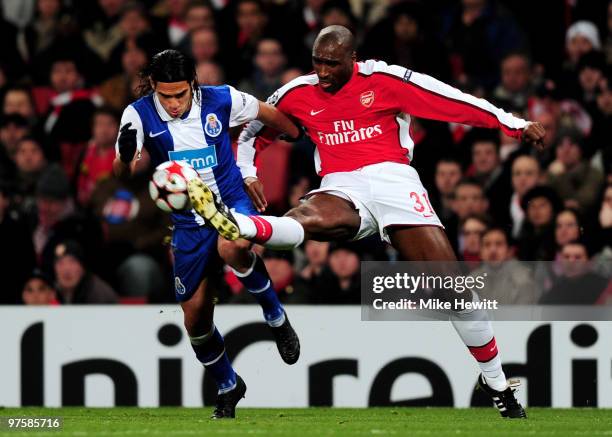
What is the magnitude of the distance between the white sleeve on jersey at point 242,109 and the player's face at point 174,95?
0.38m

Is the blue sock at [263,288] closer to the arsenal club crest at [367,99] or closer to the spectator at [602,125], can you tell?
the arsenal club crest at [367,99]

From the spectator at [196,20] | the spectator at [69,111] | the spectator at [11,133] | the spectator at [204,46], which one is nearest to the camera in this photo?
the spectator at [11,133]

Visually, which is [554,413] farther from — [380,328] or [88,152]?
[88,152]

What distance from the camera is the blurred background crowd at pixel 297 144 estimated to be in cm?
1345

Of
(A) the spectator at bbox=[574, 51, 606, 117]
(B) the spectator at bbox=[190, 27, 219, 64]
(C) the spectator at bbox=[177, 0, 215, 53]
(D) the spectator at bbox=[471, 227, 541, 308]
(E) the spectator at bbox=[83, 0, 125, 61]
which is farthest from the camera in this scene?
(E) the spectator at bbox=[83, 0, 125, 61]

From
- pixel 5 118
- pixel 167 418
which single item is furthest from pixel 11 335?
pixel 5 118

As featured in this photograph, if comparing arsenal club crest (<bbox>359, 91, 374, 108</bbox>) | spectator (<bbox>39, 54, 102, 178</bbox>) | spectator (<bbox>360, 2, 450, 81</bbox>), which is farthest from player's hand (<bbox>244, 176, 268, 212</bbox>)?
spectator (<bbox>39, 54, 102, 178</bbox>)

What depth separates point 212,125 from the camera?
10.4 m

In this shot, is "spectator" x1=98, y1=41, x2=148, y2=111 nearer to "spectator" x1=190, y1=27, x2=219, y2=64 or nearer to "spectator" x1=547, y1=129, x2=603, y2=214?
"spectator" x1=190, y1=27, x2=219, y2=64

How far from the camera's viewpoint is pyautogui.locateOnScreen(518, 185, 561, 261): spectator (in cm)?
→ 1315

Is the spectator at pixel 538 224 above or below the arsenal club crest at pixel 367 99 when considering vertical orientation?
below

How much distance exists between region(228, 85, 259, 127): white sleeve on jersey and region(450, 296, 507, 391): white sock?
1972 millimetres

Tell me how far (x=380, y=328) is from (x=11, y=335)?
311 centimetres

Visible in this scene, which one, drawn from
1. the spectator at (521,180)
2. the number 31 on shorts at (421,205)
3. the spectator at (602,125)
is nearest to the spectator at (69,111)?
the spectator at (521,180)
